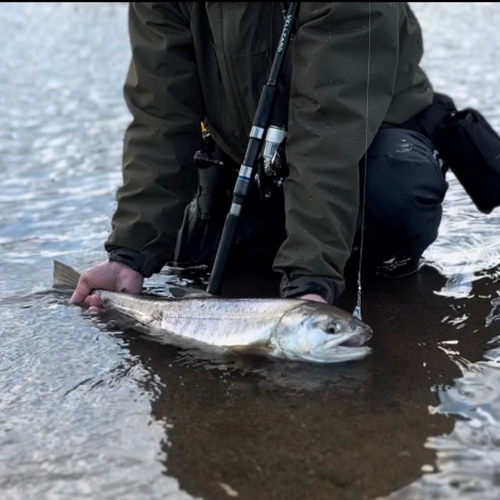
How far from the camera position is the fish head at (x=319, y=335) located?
10.0ft

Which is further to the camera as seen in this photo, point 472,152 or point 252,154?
point 472,152

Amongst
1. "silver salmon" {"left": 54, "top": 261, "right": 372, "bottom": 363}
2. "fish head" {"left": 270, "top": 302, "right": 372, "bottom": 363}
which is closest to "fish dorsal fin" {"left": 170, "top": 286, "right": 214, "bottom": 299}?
"silver salmon" {"left": 54, "top": 261, "right": 372, "bottom": 363}

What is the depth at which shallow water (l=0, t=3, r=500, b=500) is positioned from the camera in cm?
238

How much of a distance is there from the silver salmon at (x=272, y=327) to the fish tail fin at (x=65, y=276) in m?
0.77

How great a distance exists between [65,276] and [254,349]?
134cm

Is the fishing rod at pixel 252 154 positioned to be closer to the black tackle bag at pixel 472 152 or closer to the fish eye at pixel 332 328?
the fish eye at pixel 332 328

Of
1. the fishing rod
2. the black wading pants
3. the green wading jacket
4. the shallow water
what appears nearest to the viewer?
the shallow water

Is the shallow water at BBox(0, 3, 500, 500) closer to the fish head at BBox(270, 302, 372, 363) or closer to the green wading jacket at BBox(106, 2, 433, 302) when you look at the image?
the fish head at BBox(270, 302, 372, 363)

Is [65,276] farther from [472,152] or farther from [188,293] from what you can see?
[472,152]

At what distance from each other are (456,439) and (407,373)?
0.55 m

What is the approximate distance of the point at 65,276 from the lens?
4129 millimetres

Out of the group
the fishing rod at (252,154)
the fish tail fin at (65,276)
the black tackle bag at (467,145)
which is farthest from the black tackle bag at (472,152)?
the fish tail fin at (65,276)

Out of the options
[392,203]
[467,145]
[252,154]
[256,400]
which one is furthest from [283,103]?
[256,400]

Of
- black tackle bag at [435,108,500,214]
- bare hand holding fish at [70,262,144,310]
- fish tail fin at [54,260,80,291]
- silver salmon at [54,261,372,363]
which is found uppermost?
black tackle bag at [435,108,500,214]
